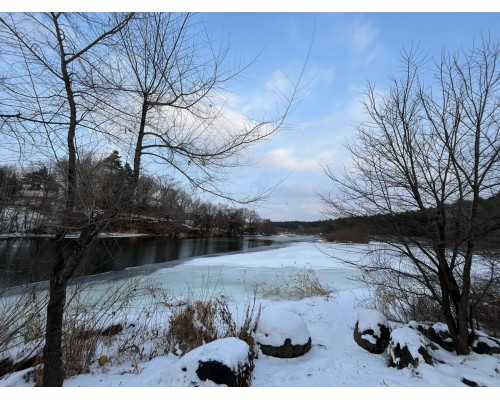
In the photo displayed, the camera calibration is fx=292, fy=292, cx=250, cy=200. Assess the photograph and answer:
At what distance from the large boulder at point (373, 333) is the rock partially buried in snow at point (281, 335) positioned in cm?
101

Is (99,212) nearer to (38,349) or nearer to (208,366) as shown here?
(208,366)

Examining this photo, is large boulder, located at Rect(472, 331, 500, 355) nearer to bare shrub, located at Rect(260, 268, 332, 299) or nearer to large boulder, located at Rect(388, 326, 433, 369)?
large boulder, located at Rect(388, 326, 433, 369)

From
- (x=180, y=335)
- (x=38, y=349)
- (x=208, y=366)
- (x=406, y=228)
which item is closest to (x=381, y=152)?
(x=406, y=228)

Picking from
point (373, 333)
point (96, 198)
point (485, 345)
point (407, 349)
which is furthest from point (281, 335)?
point (96, 198)

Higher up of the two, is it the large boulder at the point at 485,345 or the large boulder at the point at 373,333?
the large boulder at the point at 485,345

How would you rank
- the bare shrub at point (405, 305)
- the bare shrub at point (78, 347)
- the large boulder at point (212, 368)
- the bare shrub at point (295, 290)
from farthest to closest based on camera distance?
the bare shrub at point (295, 290)
the bare shrub at point (405, 305)
the bare shrub at point (78, 347)
the large boulder at point (212, 368)

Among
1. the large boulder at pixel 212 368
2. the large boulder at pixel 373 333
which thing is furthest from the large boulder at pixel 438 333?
the large boulder at pixel 212 368

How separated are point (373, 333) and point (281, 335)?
1.71m

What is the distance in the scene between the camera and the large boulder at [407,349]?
13.0 ft

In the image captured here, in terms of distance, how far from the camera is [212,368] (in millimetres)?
3203

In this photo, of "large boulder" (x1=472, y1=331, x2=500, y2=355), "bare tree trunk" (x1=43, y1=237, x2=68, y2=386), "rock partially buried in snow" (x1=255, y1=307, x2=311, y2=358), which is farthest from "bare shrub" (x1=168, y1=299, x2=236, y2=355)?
"large boulder" (x1=472, y1=331, x2=500, y2=355)

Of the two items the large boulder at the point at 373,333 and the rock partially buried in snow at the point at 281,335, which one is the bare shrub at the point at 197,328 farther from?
the large boulder at the point at 373,333

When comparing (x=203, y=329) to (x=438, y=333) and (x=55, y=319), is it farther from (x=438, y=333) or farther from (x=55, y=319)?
(x=438, y=333)

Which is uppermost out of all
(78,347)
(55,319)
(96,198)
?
(96,198)
